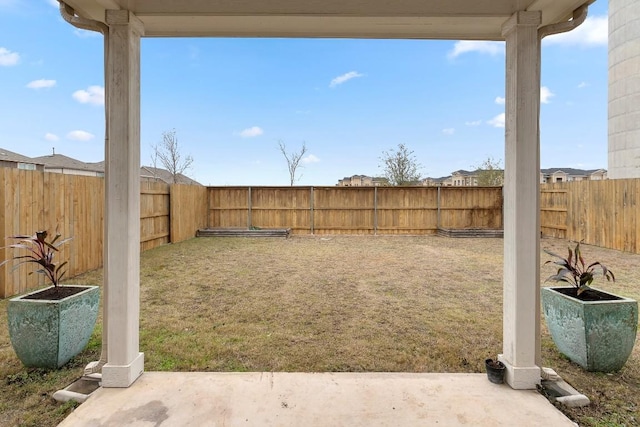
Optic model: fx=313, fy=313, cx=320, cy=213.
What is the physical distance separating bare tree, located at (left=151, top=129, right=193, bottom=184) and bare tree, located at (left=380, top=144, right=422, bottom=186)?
1287cm

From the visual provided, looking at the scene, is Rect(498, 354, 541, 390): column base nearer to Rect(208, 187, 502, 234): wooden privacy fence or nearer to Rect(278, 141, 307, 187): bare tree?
Rect(208, 187, 502, 234): wooden privacy fence

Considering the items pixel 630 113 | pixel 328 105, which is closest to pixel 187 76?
pixel 328 105

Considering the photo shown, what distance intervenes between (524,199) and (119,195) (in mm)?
2613

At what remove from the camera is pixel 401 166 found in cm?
1777

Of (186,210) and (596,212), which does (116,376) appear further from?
(596,212)

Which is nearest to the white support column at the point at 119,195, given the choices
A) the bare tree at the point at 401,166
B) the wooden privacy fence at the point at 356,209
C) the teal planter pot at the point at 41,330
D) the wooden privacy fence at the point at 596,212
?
the teal planter pot at the point at 41,330

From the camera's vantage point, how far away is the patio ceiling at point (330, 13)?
2.01 metres

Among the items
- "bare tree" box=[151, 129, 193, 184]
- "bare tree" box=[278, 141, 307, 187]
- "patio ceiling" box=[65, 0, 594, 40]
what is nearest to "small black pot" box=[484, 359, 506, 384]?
"patio ceiling" box=[65, 0, 594, 40]

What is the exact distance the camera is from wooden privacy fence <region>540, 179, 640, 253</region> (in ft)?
23.7

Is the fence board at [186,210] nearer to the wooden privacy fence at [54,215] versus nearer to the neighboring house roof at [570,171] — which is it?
the wooden privacy fence at [54,215]

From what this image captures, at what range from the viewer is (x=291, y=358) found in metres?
2.51

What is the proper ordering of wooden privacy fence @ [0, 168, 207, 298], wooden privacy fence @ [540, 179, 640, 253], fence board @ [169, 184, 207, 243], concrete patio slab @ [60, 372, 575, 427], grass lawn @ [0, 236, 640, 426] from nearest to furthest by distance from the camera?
concrete patio slab @ [60, 372, 575, 427]
grass lawn @ [0, 236, 640, 426]
wooden privacy fence @ [0, 168, 207, 298]
wooden privacy fence @ [540, 179, 640, 253]
fence board @ [169, 184, 207, 243]

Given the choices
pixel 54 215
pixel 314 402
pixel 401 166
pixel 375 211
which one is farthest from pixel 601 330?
pixel 401 166

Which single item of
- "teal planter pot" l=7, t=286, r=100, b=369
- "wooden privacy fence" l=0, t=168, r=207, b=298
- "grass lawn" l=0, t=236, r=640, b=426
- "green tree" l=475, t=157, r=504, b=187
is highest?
"green tree" l=475, t=157, r=504, b=187
